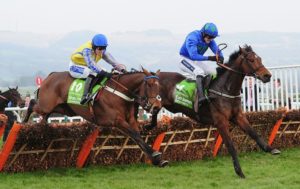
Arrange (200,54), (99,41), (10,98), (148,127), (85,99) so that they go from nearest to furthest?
(85,99) < (99,41) < (200,54) < (148,127) < (10,98)

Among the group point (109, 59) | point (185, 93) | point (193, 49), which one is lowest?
point (185, 93)

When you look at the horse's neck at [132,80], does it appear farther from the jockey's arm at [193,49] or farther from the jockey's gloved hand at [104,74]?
the jockey's arm at [193,49]

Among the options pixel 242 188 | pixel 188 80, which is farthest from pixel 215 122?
pixel 242 188

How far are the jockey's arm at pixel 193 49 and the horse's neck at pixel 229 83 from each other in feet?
1.53

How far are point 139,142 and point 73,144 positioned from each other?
168 centimetres

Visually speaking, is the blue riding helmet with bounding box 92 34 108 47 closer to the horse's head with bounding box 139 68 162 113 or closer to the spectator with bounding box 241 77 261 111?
the horse's head with bounding box 139 68 162 113

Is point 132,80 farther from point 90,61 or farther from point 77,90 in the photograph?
point 77,90

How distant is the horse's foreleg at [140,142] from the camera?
7.41 meters

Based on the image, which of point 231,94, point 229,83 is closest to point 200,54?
point 229,83

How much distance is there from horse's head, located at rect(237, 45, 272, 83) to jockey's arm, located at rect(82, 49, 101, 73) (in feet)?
7.92

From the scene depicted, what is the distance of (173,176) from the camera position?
820 centimetres

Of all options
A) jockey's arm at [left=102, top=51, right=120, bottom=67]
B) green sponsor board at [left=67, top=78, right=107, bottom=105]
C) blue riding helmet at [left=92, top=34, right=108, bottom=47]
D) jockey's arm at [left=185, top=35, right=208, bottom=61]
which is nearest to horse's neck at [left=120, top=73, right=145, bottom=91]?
green sponsor board at [left=67, top=78, right=107, bottom=105]

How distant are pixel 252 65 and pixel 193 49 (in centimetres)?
113

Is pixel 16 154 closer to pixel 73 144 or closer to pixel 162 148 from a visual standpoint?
pixel 73 144
